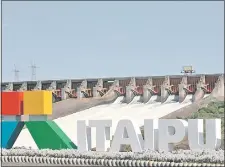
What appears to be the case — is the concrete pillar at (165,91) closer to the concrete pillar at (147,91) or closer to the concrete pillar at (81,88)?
the concrete pillar at (147,91)

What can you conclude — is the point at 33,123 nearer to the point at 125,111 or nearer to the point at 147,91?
the point at 125,111

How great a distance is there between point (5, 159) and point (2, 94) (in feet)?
10.4

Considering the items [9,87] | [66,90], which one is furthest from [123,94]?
[9,87]

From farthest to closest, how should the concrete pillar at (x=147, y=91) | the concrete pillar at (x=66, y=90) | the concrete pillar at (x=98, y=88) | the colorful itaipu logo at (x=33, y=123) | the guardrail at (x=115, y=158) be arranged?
the concrete pillar at (x=66, y=90) < the concrete pillar at (x=98, y=88) < the concrete pillar at (x=147, y=91) < the colorful itaipu logo at (x=33, y=123) < the guardrail at (x=115, y=158)

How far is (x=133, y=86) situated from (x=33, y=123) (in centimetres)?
2215

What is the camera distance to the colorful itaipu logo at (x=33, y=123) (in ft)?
82.6

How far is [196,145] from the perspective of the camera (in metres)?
22.0

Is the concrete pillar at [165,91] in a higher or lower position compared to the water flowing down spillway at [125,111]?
higher

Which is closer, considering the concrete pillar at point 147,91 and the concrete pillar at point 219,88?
the concrete pillar at point 219,88

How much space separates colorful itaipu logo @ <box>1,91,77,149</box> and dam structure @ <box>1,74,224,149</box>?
1417 centimetres

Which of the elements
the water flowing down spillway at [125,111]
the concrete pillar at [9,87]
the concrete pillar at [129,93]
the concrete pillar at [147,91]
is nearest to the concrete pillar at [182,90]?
the water flowing down spillway at [125,111]

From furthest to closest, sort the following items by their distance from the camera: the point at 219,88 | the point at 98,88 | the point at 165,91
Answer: the point at 98,88 < the point at 165,91 < the point at 219,88

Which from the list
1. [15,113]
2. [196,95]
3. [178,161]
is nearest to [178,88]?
[196,95]

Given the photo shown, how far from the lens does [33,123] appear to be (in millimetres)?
25312
